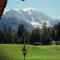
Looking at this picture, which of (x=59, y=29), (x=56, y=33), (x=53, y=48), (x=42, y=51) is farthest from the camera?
(x=59, y=29)

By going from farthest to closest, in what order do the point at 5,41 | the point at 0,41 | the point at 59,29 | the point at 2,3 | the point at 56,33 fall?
the point at 59,29, the point at 56,33, the point at 0,41, the point at 5,41, the point at 2,3

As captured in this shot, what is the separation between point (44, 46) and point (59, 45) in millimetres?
3751

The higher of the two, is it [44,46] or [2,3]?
[2,3]

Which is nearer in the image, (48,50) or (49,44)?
(48,50)

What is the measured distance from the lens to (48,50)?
2852cm

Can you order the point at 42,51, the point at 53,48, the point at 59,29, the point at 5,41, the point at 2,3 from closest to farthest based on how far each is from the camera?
the point at 2,3 → the point at 5,41 → the point at 42,51 → the point at 53,48 → the point at 59,29

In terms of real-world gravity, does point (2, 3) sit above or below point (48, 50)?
above

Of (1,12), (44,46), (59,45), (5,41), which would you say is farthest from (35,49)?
(1,12)

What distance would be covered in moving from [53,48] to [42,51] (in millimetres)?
2271

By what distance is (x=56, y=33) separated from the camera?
34.0 m

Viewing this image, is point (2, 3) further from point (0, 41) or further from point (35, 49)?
point (35, 49)

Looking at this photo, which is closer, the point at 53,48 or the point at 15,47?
the point at 15,47

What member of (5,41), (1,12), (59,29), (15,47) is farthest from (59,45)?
(1,12)

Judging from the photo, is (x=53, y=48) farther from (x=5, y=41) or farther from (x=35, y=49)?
(x=5, y=41)
